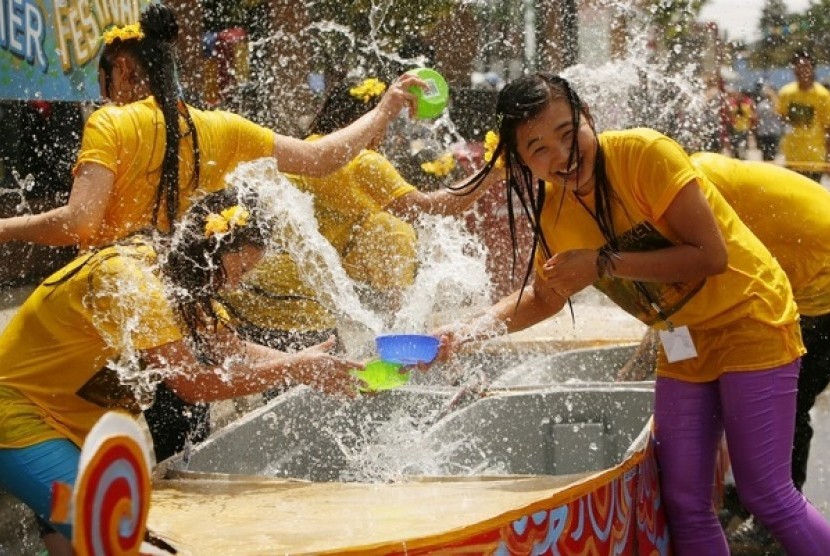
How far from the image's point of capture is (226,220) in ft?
10.1

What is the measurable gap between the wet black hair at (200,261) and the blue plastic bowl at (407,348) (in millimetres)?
466

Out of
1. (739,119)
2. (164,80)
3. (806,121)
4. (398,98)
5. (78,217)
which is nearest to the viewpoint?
(78,217)

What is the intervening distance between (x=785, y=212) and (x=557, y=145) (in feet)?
2.91

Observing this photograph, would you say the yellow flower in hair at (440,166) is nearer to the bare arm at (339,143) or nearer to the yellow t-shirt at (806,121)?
the bare arm at (339,143)

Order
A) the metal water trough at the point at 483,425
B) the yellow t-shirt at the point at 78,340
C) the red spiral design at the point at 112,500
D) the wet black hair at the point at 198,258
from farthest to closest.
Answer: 1. the metal water trough at the point at 483,425
2. the wet black hair at the point at 198,258
3. the yellow t-shirt at the point at 78,340
4. the red spiral design at the point at 112,500

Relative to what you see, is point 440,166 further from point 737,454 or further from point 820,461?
point 737,454

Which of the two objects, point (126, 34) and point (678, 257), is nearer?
point (678, 257)

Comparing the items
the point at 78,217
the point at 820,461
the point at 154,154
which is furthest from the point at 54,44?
the point at 820,461

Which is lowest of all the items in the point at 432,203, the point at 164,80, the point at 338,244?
the point at 338,244

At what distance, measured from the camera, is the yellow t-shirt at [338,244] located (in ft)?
14.1

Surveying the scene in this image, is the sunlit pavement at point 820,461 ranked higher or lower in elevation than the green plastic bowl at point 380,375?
lower

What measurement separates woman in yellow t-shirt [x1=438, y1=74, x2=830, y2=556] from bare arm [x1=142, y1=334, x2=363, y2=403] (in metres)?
0.62

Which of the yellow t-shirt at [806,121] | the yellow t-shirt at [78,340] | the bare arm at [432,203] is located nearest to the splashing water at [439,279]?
the bare arm at [432,203]

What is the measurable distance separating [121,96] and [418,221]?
4.96 ft
